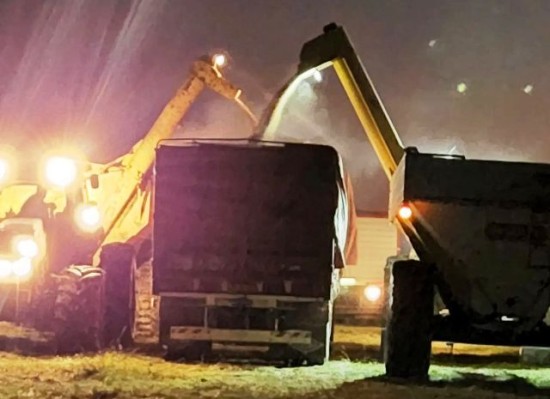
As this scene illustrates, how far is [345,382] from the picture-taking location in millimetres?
12664

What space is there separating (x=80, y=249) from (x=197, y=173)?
A: 12.9 feet

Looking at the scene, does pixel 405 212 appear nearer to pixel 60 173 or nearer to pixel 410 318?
pixel 410 318

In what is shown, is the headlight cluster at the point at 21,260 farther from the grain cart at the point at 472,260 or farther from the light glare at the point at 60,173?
the grain cart at the point at 472,260

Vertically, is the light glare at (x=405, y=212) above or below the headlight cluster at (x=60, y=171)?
below

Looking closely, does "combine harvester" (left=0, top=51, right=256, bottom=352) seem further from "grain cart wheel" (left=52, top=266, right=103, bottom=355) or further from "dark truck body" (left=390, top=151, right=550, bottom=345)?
"dark truck body" (left=390, top=151, right=550, bottom=345)

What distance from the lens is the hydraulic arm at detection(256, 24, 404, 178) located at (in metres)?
18.0

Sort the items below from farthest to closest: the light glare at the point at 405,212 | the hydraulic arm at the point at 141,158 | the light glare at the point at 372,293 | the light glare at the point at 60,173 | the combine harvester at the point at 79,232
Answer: the light glare at the point at 372,293
the hydraulic arm at the point at 141,158
the light glare at the point at 60,173
the combine harvester at the point at 79,232
the light glare at the point at 405,212

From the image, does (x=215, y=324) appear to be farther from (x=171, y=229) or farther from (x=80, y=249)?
(x=80, y=249)

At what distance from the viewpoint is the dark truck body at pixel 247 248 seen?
14.3 metres

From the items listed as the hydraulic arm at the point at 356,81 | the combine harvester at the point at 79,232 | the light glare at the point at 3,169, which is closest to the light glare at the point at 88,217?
the combine harvester at the point at 79,232

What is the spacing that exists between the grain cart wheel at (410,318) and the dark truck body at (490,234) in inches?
9.6

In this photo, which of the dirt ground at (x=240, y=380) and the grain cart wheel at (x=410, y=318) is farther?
the grain cart wheel at (x=410, y=318)

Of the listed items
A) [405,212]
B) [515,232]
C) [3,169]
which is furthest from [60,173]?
[515,232]

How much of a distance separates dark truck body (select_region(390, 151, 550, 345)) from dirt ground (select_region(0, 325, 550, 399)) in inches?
33.4
